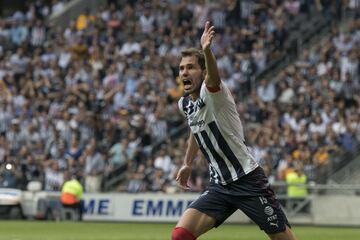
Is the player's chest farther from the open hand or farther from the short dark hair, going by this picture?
the open hand

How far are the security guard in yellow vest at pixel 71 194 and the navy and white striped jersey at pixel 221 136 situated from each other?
57.0 feet

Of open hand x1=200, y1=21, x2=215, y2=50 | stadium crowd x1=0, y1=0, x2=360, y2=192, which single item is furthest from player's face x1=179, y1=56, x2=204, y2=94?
stadium crowd x1=0, y1=0, x2=360, y2=192

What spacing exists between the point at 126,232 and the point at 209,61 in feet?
43.6

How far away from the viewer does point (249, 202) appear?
931cm

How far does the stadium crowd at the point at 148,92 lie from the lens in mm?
26344

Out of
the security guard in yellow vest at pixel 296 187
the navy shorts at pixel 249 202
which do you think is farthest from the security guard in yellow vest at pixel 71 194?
the navy shorts at pixel 249 202

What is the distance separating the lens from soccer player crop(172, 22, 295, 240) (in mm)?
Result: 9188

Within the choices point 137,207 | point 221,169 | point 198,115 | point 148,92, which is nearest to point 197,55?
point 198,115

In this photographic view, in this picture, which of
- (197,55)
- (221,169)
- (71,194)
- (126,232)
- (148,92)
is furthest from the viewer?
(148,92)

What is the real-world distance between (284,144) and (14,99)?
973cm

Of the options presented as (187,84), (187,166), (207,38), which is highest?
(207,38)

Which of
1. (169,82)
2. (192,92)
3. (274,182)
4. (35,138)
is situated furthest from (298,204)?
(192,92)

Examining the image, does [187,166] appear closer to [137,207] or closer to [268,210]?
[268,210]

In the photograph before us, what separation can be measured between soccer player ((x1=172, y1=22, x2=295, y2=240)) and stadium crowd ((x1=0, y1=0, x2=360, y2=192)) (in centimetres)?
1614
